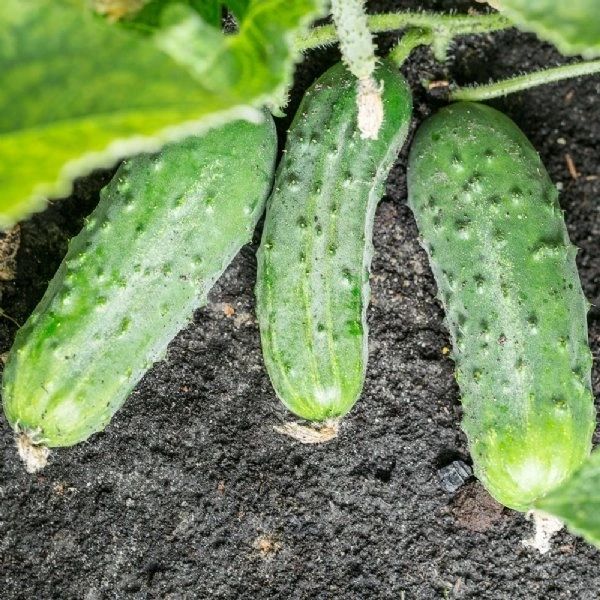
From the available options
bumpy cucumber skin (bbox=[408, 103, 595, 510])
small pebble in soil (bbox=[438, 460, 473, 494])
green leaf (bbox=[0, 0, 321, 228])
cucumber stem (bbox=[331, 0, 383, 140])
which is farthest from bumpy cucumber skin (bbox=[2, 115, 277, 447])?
small pebble in soil (bbox=[438, 460, 473, 494])

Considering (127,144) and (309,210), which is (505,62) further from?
(127,144)

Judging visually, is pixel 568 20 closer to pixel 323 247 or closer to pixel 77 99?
pixel 77 99

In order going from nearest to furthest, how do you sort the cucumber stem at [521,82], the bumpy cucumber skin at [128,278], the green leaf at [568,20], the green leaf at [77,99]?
the green leaf at [77,99], the green leaf at [568,20], the bumpy cucumber skin at [128,278], the cucumber stem at [521,82]

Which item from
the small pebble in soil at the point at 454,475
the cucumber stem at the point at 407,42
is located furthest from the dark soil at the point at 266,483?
the cucumber stem at the point at 407,42

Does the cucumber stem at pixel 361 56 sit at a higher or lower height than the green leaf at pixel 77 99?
lower

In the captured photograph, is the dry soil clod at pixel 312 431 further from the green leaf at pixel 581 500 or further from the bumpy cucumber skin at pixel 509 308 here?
the green leaf at pixel 581 500

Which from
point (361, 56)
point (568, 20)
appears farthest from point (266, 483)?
point (568, 20)
